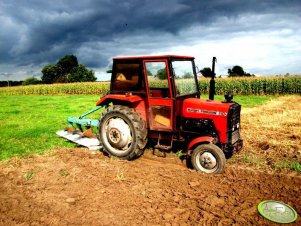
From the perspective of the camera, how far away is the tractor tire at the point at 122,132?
5.78m

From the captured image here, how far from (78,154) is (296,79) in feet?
71.1

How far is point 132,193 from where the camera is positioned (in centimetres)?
448

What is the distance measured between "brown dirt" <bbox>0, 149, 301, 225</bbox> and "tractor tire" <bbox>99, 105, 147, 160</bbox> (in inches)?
11.3

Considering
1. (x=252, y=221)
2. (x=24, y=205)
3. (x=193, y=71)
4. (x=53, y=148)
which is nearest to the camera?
(x=252, y=221)

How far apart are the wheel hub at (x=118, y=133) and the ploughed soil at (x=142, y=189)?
1.29 ft

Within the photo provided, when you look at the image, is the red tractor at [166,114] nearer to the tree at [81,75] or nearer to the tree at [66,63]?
the tree at [81,75]

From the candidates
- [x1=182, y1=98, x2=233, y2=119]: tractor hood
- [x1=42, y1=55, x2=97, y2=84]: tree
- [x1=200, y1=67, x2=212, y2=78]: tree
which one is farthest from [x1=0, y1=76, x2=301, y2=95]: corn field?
[x1=42, y1=55, x2=97, y2=84]: tree

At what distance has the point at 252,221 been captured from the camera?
3.65 metres

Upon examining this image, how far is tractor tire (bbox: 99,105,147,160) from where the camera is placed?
227 inches

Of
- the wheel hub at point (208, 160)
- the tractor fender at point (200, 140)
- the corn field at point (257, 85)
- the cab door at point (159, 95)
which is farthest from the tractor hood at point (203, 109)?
the corn field at point (257, 85)

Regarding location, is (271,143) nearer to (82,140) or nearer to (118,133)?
(118,133)

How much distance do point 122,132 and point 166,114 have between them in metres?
1.07

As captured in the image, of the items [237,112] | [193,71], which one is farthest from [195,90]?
[237,112]

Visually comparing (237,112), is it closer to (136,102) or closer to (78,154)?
(136,102)
